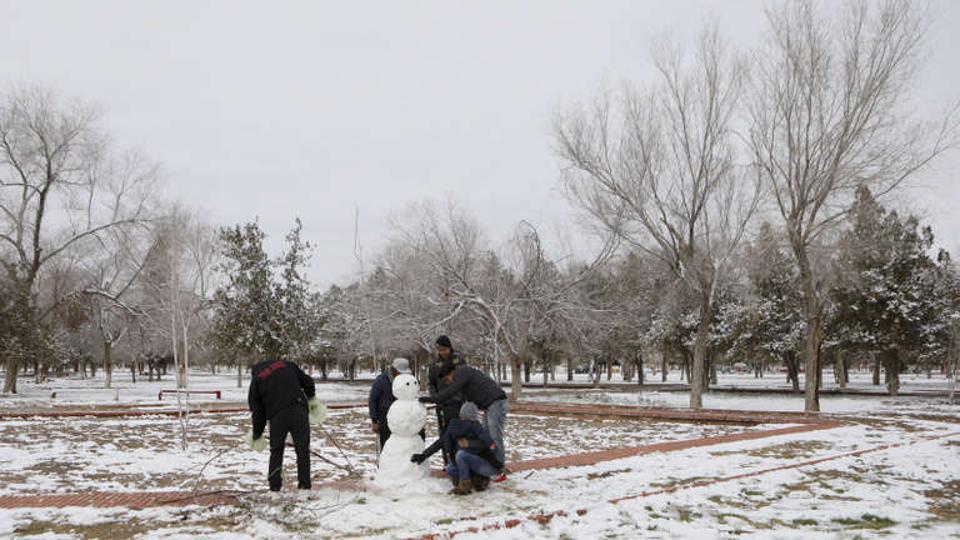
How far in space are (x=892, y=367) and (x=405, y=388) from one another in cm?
3027

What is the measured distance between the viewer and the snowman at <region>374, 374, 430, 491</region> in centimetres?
638

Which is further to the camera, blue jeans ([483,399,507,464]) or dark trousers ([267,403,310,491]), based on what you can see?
blue jeans ([483,399,507,464])

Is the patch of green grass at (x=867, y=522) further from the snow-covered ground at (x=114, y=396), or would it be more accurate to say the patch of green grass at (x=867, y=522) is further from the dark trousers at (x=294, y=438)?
the snow-covered ground at (x=114, y=396)

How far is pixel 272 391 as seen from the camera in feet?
21.3

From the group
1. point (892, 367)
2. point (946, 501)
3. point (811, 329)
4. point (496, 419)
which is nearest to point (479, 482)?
point (496, 419)

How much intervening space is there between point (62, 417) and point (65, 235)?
1756 centimetres

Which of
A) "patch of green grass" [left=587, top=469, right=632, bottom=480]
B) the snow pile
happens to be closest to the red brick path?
the snow pile

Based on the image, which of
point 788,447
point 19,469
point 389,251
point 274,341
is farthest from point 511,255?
point 19,469

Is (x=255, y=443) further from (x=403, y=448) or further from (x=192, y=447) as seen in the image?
(x=192, y=447)

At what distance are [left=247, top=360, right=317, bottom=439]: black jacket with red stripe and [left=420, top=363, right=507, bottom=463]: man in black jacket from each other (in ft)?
4.10

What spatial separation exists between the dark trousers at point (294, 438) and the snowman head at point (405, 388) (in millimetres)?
935

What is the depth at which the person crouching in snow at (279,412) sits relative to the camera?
21.2ft

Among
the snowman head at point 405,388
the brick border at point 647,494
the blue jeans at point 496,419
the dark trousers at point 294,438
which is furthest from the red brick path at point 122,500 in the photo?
the blue jeans at point 496,419

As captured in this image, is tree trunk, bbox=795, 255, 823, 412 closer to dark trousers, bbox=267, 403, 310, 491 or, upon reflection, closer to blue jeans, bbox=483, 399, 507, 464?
blue jeans, bbox=483, 399, 507, 464
